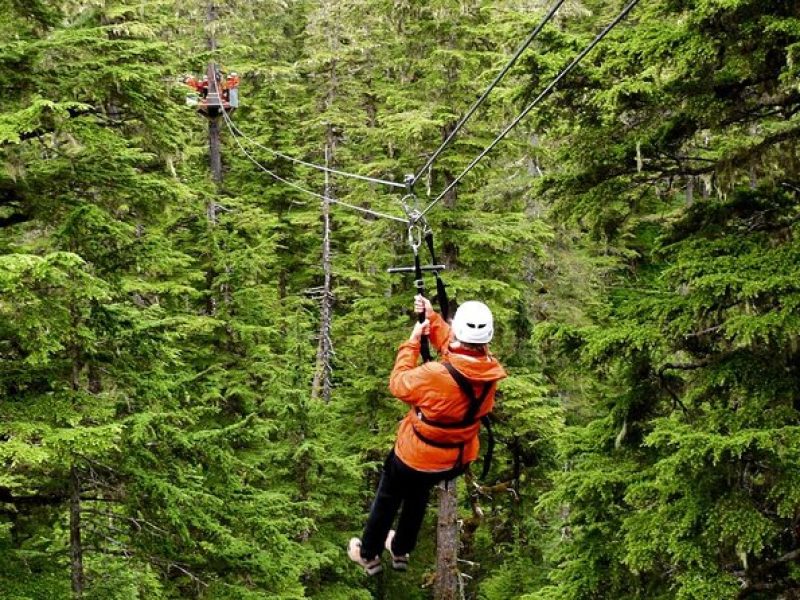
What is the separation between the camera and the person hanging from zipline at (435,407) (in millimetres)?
5816

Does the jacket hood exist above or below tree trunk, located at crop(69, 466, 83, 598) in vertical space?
above

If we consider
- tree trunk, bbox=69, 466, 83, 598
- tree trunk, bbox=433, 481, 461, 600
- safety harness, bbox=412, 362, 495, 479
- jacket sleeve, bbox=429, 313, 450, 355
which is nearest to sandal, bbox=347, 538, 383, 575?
safety harness, bbox=412, 362, 495, 479

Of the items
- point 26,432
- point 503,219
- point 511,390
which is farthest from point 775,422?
point 503,219

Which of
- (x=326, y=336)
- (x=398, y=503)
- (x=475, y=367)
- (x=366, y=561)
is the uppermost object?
(x=475, y=367)

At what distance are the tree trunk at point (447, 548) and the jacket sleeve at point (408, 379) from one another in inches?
351

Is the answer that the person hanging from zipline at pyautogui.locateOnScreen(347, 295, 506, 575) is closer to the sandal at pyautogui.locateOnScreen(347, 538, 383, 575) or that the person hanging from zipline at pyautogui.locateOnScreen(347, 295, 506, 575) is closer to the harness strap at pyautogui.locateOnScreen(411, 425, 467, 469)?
the harness strap at pyautogui.locateOnScreen(411, 425, 467, 469)

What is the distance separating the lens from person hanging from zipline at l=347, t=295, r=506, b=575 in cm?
582

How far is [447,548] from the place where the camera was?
14.6 metres

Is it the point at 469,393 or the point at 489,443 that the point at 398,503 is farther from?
the point at 469,393

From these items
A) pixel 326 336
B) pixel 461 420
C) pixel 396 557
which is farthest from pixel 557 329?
pixel 326 336

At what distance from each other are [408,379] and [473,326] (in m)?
0.66

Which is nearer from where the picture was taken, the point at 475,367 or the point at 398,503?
the point at 475,367

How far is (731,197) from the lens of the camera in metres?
7.57

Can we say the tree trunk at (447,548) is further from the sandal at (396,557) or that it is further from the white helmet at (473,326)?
the white helmet at (473,326)
